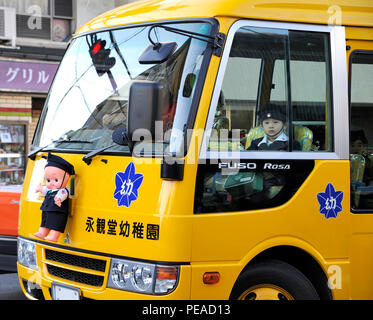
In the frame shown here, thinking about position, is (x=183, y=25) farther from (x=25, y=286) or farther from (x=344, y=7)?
(x=25, y=286)

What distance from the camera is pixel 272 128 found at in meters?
5.03

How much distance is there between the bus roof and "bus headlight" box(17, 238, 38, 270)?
1.89 m

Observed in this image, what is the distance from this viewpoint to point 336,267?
5133 mm

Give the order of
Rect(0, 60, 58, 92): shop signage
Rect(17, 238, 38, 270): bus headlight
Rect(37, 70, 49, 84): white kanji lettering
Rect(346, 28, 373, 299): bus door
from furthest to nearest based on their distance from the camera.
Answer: Rect(37, 70, 49, 84): white kanji lettering < Rect(0, 60, 58, 92): shop signage < Rect(17, 238, 38, 270): bus headlight < Rect(346, 28, 373, 299): bus door

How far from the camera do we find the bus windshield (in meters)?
4.75

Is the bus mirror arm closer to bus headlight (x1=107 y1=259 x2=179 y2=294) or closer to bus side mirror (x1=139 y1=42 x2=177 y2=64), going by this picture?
bus side mirror (x1=139 y1=42 x2=177 y2=64)

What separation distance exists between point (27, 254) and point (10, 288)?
2758 mm

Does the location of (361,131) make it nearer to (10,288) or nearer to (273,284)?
(273,284)

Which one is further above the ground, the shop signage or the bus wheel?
the shop signage

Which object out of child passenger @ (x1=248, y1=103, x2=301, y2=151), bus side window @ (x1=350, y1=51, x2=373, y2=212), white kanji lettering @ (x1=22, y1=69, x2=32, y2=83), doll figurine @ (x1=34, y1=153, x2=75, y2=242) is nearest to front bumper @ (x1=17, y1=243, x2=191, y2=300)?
doll figurine @ (x1=34, y1=153, x2=75, y2=242)

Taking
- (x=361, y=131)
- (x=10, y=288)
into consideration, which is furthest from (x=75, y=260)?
(x=10, y=288)

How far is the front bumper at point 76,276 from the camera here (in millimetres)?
4578
